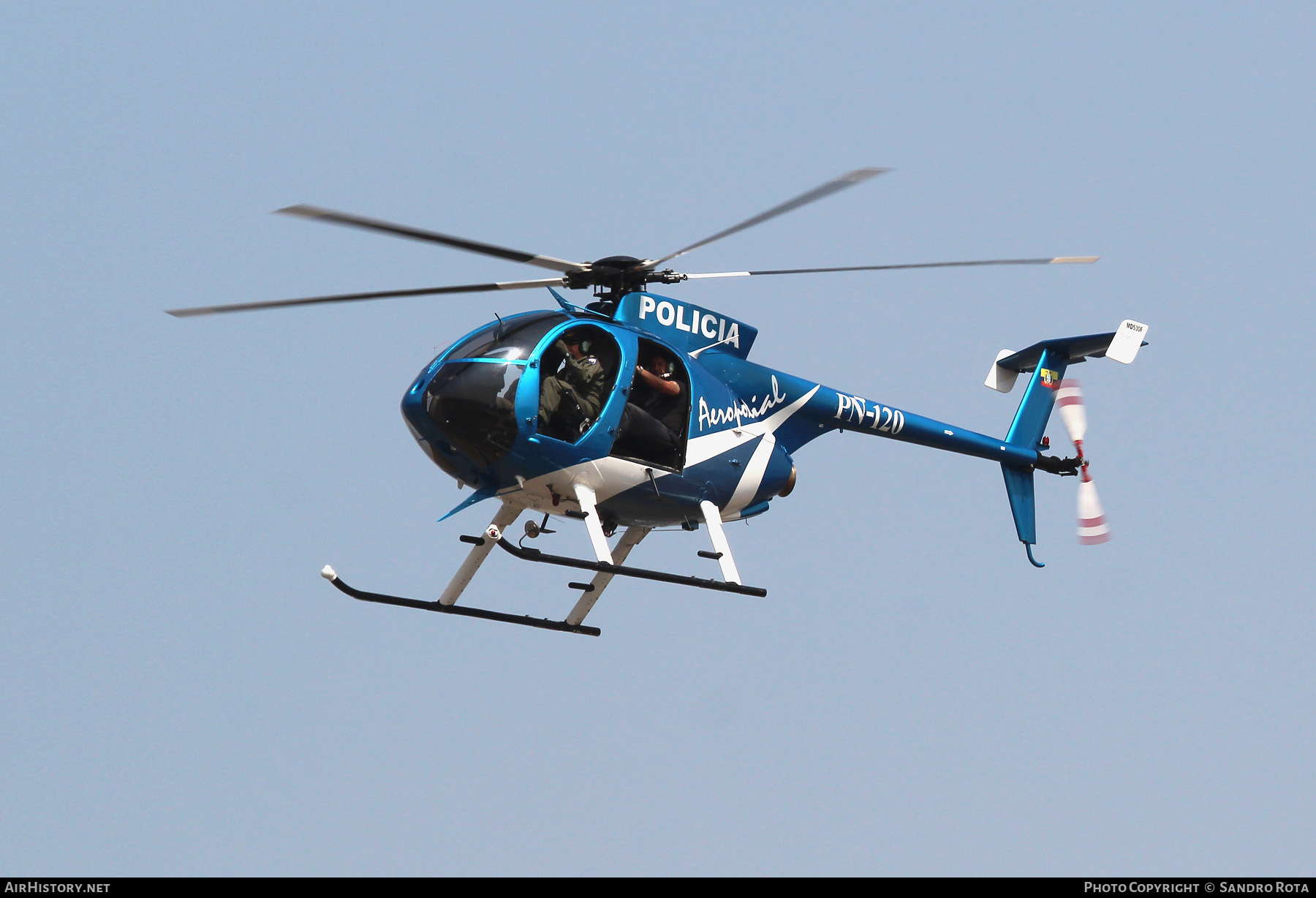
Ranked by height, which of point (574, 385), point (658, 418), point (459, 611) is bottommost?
point (459, 611)

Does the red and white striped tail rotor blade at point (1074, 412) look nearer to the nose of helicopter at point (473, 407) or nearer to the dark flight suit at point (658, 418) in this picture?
the dark flight suit at point (658, 418)

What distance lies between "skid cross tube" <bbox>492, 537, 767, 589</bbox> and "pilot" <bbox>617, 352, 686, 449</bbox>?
116cm

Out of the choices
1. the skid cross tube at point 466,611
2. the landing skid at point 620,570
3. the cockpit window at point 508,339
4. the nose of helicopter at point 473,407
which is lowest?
the skid cross tube at point 466,611

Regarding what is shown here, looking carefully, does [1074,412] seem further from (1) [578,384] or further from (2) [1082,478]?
(1) [578,384]

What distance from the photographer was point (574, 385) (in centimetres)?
1338

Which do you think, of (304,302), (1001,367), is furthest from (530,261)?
(1001,367)

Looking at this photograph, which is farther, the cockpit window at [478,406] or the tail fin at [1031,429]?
the tail fin at [1031,429]

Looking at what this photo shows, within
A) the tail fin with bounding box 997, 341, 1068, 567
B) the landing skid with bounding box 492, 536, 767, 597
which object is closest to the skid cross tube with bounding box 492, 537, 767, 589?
the landing skid with bounding box 492, 536, 767, 597

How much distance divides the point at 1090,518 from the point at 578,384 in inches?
263

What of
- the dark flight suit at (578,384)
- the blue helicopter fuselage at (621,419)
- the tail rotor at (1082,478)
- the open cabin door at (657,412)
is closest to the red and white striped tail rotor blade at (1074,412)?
the tail rotor at (1082,478)

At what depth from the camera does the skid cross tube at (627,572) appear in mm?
13078

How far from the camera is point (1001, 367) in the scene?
60.8 ft

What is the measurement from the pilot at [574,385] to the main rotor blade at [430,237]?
0.71 meters

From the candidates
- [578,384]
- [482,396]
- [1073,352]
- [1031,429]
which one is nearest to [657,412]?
[578,384]
